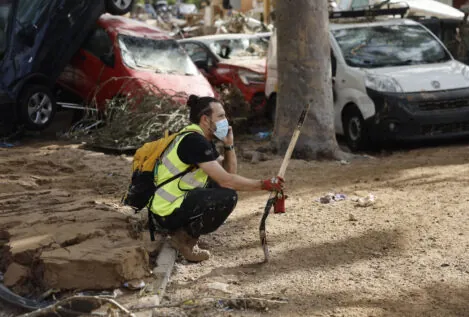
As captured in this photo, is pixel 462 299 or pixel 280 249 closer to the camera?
pixel 462 299

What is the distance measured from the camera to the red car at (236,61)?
1345 cm

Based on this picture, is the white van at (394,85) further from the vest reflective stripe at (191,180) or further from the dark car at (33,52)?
the vest reflective stripe at (191,180)

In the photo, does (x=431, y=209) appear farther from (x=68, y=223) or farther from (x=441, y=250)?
(x=68, y=223)

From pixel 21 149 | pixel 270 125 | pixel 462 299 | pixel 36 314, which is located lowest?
pixel 270 125

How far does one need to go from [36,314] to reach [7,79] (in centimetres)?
794

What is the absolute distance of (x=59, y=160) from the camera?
32.0ft

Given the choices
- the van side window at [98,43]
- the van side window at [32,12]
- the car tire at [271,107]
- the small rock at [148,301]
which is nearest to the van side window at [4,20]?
the van side window at [32,12]

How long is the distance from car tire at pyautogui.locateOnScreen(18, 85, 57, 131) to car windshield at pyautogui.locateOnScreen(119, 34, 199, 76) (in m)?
1.28

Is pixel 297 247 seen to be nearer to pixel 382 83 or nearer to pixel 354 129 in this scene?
pixel 382 83

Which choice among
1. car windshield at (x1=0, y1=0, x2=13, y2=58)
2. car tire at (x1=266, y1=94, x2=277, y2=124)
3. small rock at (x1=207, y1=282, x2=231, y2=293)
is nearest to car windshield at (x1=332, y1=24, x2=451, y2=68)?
car tire at (x1=266, y1=94, x2=277, y2=124)

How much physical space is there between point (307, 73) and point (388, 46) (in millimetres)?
2111

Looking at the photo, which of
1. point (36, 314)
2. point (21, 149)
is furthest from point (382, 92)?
point (36, 314)

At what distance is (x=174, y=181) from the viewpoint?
17.2ft

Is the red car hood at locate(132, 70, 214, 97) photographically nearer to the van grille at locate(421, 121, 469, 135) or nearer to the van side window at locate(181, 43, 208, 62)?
the van side window at locate(181, 43, 208, 62)
